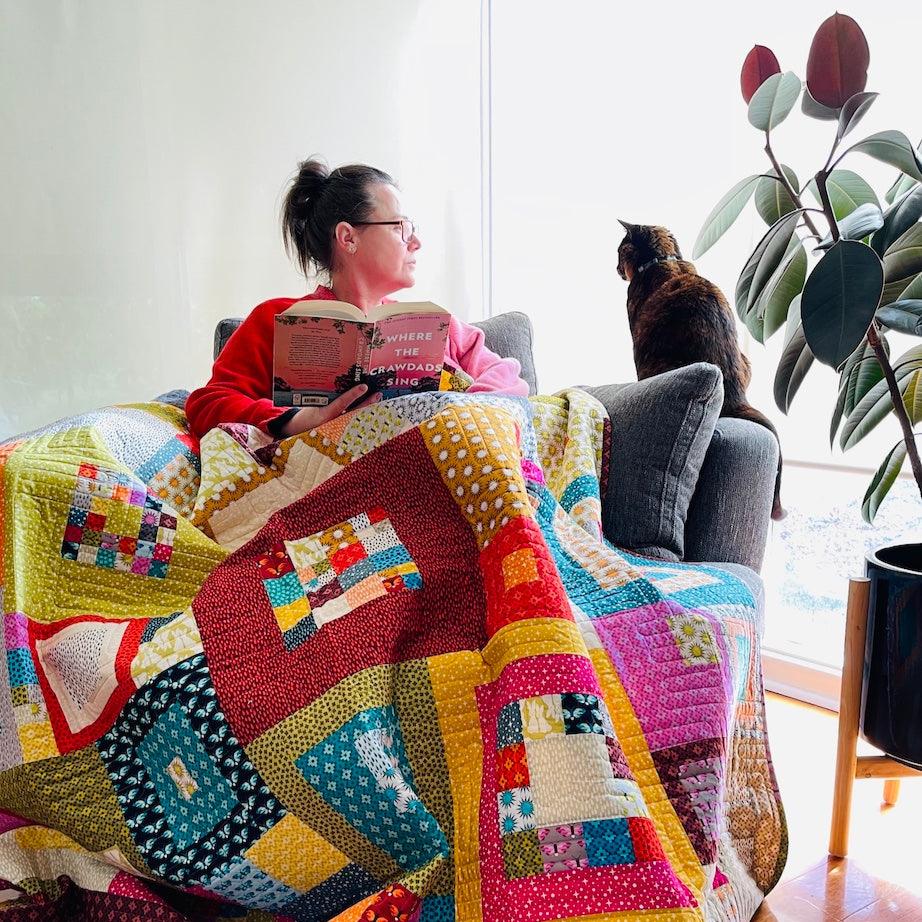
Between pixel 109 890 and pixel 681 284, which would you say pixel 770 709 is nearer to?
pixel 681 284

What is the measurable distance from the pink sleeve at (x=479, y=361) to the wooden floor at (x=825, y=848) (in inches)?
36.9

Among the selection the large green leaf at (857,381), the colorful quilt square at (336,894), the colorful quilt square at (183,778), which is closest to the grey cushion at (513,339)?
the large green leaf at (857,381)

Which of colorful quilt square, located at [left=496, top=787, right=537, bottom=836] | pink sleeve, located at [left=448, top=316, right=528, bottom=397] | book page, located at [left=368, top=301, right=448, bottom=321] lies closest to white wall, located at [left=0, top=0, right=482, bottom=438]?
pink sleeve, located at [left=448, top=316, right=528, bottom=397]

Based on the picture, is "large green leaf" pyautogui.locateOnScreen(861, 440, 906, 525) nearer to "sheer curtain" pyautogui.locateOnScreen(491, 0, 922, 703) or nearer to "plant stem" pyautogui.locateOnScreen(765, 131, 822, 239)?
→ "plant stem" pyautogui.locateOnScreen(765, 131, 822, 239)

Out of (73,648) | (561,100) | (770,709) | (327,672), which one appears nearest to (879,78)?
(561,100)

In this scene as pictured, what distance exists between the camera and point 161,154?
2.37 metres

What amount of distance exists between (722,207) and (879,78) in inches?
27.2

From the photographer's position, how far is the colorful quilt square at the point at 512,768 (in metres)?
0.90

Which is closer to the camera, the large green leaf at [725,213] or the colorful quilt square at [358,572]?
the colorful quilt square at [358,572]

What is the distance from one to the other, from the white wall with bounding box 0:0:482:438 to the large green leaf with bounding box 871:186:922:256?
5.58ft

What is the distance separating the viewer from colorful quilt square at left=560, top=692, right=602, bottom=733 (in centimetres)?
90

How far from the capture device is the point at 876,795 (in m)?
1.72

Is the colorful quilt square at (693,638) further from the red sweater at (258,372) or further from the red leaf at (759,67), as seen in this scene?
the red leaf at (759,67)

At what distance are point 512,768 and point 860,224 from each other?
0.96 meters
